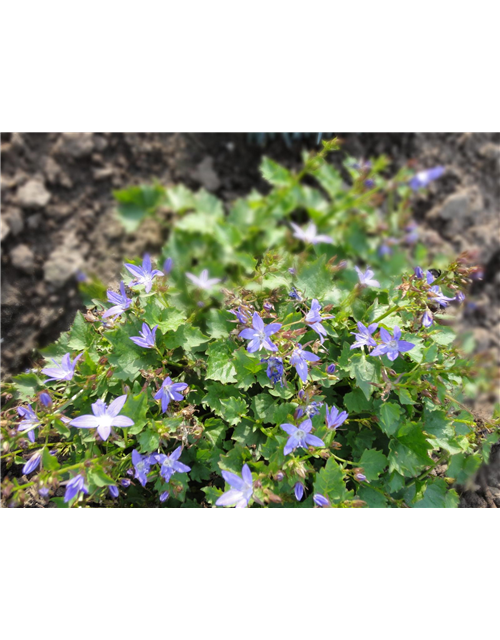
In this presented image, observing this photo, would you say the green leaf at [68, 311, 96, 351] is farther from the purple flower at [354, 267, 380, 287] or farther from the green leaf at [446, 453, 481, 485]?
the green leaf at [446, 453, 481, 485]

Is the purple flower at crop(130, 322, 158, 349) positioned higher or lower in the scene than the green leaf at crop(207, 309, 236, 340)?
lower

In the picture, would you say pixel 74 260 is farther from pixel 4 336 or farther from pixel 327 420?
pixel 327 420

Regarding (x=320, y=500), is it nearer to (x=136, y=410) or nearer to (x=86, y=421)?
(x=136, y=410)

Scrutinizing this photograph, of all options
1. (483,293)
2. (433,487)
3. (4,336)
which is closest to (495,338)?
(483,293)

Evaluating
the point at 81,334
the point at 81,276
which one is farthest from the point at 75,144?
the point at 81,334

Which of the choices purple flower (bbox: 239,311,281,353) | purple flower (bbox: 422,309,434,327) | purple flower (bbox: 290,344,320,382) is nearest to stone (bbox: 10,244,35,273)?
purple flower (bbox: 239,311,281,353)
